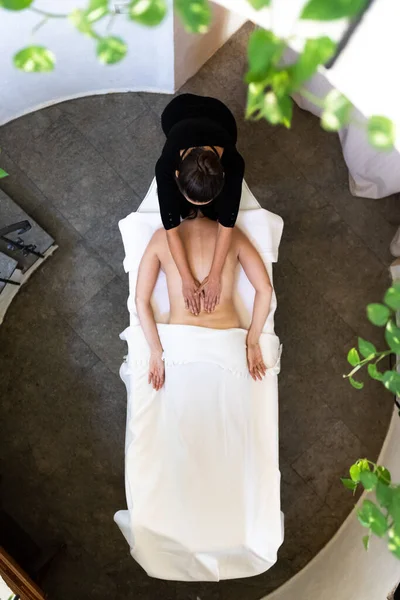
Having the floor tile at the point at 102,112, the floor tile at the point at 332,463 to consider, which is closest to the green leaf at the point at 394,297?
the floor tile at the point at 332,463

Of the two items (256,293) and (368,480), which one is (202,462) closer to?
(256,293)

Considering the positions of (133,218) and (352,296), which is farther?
(352,296)

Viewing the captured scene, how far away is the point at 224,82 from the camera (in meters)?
2.68

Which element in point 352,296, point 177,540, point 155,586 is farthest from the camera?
point 352,296

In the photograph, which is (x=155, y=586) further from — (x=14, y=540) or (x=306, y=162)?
(x=306, y=162)

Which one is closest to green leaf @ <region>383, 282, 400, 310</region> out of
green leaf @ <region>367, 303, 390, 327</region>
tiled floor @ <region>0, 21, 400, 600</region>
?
green leaf @ <region>367, 303, 390, 327</region>

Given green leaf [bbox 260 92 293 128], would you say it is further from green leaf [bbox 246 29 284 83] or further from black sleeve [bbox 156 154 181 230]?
black sleeve [bbox 156 154 181 230]

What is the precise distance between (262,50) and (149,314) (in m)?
1.59

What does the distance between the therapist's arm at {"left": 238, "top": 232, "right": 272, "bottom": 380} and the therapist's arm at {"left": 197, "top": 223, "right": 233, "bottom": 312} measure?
0.09 meters

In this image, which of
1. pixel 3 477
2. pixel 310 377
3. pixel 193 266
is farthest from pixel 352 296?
pixel 3 477

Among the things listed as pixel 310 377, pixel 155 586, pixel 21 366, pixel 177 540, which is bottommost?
pixel 155 586

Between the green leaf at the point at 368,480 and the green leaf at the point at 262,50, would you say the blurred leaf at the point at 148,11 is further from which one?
the green leaf at the point at 368,480

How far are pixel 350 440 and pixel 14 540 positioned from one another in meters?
1.57

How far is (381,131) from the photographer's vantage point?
1.97 ft
